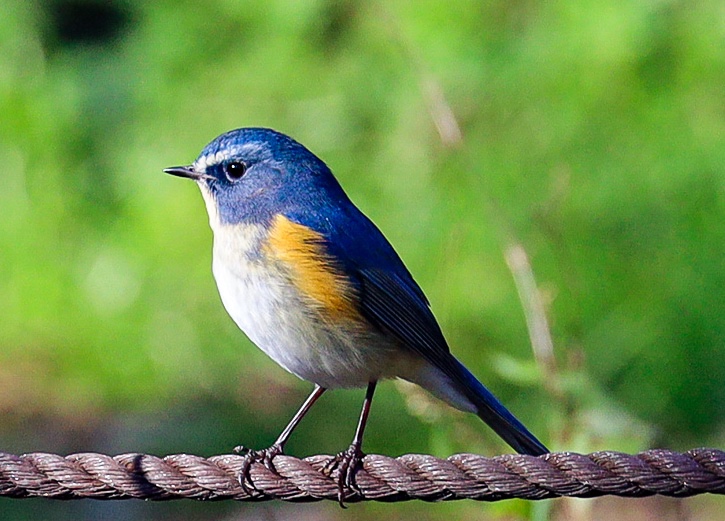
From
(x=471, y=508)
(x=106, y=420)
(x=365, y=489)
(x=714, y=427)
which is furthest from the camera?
(x=106, y=420)

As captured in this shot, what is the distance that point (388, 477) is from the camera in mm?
2717

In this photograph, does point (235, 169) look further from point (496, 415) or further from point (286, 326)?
point (496, 415)

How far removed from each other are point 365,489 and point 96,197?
5.35m

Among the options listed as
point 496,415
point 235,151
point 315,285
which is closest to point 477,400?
point 496,415

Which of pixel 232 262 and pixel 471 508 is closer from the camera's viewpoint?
pixel 232 262

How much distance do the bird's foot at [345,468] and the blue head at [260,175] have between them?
35.0 inches

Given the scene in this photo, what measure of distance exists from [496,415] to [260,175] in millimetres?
1063

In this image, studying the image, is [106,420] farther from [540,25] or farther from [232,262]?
[540,25]

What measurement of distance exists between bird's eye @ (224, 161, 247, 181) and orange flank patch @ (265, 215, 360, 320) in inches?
11.6

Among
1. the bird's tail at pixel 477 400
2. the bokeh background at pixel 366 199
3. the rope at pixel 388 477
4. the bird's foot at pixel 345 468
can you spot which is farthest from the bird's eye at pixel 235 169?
the bokeh background at pixel 366 199

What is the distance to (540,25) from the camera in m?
7.47

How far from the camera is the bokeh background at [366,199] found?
6.02 metres

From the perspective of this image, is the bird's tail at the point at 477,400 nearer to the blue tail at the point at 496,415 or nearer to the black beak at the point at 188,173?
the blue tail at the point at 496,415

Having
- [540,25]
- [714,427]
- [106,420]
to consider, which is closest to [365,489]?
[714,427]
